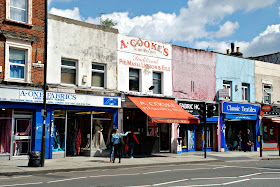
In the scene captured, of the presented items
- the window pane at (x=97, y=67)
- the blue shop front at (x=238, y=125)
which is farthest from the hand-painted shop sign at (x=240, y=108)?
the window pane at (x=97, y=67)

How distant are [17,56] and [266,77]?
22.2m

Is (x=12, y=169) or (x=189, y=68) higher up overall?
(x=189, y=68)

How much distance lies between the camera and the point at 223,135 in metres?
28.4

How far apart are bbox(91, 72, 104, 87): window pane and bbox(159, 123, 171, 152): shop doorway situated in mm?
5766

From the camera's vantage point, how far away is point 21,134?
754 inches

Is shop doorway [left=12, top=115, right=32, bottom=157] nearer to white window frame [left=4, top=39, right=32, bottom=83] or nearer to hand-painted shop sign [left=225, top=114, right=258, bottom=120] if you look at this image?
white window frame [left=4, top=39, right=32, bottom=83]

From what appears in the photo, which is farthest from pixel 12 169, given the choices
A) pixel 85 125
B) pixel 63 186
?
pixel 85 125

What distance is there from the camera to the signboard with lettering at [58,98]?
18266mm

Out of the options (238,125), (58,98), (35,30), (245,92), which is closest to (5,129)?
(58,98)

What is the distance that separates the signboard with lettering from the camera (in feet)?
59.9

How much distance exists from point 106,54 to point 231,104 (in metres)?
11.9

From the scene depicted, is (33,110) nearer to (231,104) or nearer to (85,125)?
(85,125)

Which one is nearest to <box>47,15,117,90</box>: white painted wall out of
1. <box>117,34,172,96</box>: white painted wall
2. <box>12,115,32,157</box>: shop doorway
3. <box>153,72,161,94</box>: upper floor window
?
<box>117,34,172,96</box>: white painted wall

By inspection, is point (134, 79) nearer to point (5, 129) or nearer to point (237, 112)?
point (5, 129)
